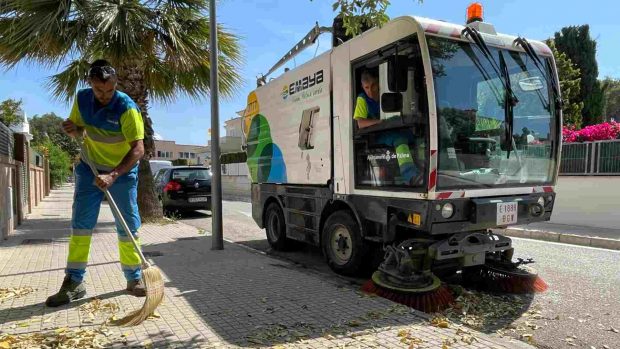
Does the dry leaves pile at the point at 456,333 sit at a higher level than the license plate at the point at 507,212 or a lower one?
lower

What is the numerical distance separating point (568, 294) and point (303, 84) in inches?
162

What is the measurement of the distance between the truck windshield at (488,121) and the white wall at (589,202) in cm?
593

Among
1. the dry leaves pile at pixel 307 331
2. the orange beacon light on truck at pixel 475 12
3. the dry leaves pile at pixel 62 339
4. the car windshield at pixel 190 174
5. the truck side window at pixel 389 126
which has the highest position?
the orange beacon light on truck at pixel 475 12

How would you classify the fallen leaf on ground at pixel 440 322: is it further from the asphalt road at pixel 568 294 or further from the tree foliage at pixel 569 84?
the tree foliage at pixel 569 84

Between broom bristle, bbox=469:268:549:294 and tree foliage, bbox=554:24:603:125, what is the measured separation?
2236 centimetres

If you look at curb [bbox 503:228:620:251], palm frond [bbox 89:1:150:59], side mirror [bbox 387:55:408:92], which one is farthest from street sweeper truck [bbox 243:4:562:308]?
palm frond [bbox 89:1:150:59]

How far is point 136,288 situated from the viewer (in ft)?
Result: 14.7

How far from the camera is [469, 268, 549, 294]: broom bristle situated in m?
5.12

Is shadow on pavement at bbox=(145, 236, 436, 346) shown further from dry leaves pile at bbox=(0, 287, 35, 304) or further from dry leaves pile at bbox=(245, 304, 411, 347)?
dry leaves pile at bbox=(0, 287, 35, 304)

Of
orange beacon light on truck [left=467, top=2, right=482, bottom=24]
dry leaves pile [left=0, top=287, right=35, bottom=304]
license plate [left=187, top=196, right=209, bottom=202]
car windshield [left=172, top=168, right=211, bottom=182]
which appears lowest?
dry leaves pile [left=0, top=287, right=35, bottom=304]

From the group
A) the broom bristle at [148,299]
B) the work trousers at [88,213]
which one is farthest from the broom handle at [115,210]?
the broom bristle at [148,299]

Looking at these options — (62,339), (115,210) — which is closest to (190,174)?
(115,210)

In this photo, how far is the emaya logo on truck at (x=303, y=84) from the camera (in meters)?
6.18

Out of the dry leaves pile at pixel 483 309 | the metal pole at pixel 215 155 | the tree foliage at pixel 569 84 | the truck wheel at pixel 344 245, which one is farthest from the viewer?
the tree foliage at pixel 569 84
